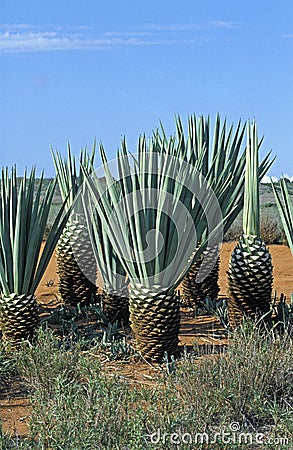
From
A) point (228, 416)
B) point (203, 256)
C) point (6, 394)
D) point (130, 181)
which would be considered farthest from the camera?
point (203, 256)

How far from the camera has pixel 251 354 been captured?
475 cm

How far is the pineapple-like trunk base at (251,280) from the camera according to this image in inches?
228

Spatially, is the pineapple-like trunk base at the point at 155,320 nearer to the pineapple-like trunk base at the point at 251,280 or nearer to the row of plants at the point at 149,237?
the row of plants at the point at 149,237

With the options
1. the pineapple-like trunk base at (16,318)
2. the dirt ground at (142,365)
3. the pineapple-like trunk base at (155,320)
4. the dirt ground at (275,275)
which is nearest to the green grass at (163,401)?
the dirt ground at (142,365)

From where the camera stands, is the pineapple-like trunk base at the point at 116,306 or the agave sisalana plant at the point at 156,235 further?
the pineapple-like trunk base at the point at 116,306

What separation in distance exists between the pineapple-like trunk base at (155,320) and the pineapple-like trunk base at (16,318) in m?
0.90

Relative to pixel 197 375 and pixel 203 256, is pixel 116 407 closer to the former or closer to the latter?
pixel 197 375

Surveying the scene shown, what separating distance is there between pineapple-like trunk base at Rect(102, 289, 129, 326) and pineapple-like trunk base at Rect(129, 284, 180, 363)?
770 millimetres

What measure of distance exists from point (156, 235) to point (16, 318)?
54.1 inches

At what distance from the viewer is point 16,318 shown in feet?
19.0

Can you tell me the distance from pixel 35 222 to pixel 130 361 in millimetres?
1329


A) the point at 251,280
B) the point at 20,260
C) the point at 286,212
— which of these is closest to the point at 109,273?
the point at 20,260

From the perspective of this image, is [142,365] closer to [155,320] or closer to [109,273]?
[155,320]

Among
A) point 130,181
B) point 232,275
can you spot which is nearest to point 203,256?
point 232,275
